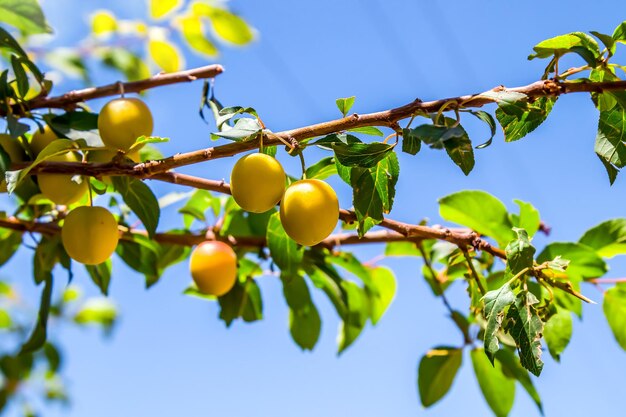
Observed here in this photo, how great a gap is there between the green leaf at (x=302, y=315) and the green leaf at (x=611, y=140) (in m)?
0.63

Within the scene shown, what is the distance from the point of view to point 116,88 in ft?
3.69

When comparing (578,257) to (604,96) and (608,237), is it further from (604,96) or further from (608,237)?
(604,96)

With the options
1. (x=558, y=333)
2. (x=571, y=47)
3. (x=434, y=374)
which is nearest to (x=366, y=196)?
(x=571, y=47)

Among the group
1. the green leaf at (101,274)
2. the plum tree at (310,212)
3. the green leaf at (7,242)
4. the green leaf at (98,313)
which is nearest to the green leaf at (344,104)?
the plum tree at (310,212)

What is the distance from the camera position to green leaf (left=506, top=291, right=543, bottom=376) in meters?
0.72

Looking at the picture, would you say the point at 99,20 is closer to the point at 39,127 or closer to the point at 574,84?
the point at 39,127

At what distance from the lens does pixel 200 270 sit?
3.60 ft

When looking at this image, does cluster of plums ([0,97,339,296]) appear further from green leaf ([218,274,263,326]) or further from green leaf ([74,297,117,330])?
green leaf ([74,297,117,330])

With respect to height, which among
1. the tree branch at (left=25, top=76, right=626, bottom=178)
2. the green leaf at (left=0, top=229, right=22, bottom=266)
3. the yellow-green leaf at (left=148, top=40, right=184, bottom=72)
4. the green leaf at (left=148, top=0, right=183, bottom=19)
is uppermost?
the green leaf at (left=148, top=0, right=183, bottom=19)

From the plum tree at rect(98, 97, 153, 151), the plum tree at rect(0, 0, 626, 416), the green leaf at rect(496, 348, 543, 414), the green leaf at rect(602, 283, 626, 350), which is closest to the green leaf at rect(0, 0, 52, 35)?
the plum tree at rect(0, 0, 626, 416)

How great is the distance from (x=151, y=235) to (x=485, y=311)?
0.46m

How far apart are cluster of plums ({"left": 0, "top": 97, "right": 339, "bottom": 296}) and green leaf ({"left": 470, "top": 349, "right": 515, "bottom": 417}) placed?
436 mm

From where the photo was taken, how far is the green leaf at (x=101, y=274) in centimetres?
117

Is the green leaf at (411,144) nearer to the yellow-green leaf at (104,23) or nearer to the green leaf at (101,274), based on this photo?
the green leaf at (101,274)
